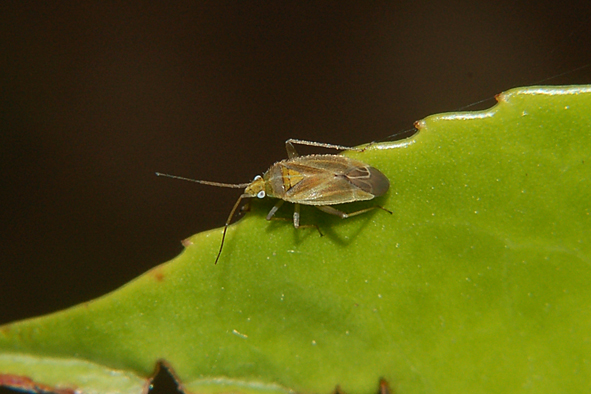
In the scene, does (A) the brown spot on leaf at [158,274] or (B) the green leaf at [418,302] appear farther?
(A) the brown spot on leaf at [158,274]

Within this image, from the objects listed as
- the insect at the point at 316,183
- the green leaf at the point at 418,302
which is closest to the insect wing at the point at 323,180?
the insect at the point at 316,183

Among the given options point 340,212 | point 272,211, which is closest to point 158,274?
point 272,211

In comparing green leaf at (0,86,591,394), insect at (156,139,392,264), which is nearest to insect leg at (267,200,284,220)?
insect at (156,139,392,264)

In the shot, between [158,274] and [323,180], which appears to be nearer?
[158,274]

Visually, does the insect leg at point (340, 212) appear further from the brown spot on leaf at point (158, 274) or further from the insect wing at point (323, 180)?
the brown spot on leaf at point (158, 274)

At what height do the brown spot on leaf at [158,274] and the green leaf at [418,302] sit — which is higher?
the brown spot on leaf at [158,274]

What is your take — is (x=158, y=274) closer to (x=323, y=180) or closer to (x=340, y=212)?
(x=340, y=212)

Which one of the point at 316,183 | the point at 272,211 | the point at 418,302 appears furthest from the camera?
the point at 316,183
